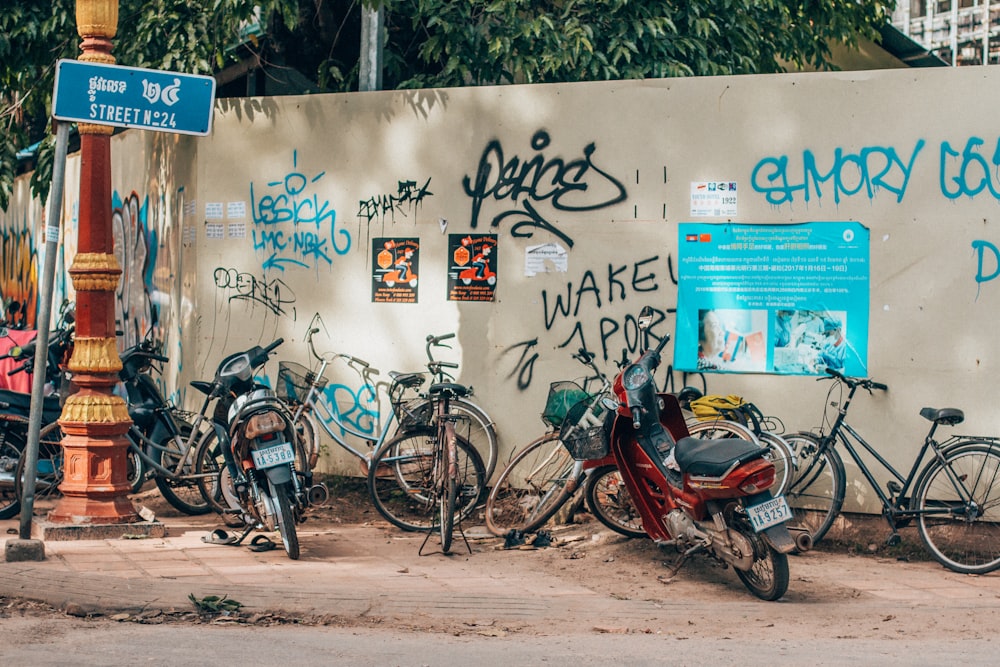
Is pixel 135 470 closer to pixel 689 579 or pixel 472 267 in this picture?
pixel 472 267

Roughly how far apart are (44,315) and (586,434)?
3210 mm

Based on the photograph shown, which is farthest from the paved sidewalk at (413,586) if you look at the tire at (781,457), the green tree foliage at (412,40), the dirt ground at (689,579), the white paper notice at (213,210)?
the green tree foliage at (412,40)

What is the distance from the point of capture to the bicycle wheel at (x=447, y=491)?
7.49 meters

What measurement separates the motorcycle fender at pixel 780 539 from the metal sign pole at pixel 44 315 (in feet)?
13.2

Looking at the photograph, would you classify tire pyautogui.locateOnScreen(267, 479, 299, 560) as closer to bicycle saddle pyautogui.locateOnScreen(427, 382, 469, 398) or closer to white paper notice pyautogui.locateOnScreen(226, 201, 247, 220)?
bicycle saddle pyautogui.locateOnScreen(427, 382, 469, 398)

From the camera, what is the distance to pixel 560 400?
8.30 m

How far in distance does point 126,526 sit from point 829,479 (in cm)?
453

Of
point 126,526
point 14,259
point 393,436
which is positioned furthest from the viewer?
point 14,259

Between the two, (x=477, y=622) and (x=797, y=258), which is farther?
(x=797, y=258)

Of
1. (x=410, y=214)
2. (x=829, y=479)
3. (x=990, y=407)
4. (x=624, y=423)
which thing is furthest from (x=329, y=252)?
(x=990, y=407)

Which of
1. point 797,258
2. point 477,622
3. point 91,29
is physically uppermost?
point 91,29

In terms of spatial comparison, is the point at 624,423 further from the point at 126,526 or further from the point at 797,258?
the point at 126,526

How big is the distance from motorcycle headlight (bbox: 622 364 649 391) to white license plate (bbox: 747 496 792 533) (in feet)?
3.48

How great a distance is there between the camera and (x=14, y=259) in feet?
53.7
